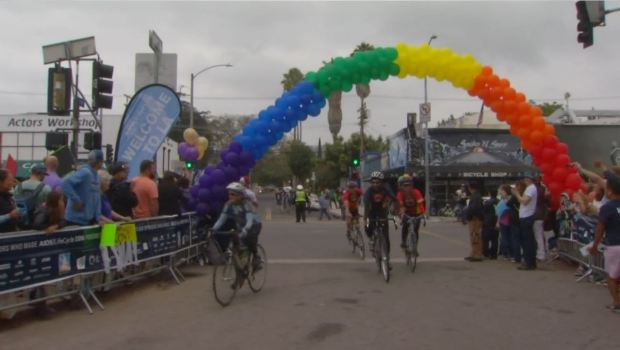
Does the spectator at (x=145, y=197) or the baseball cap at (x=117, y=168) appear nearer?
the baseball cap at (x=117, y=168)

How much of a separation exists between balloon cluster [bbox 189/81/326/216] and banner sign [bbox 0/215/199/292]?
8.44 ft

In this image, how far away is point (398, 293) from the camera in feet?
30.3

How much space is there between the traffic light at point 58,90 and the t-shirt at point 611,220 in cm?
1110

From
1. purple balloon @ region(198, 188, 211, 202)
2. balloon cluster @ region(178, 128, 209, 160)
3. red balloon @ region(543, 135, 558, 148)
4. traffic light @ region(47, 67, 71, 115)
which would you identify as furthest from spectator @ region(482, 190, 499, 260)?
traffic light @ region(47, 67, 71, 115)

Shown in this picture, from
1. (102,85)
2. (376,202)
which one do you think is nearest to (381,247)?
(376,202)

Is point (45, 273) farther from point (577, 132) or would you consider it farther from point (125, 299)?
point (577, 132)

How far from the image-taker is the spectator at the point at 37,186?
884 centimetres

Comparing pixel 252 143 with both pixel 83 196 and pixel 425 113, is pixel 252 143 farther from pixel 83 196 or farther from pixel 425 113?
pixel 425 113

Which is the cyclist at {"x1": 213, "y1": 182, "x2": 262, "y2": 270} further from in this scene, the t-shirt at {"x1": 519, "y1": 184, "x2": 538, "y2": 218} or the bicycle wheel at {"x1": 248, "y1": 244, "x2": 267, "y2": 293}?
the t-shirt at {"x1": 519, "y1": 184, "x2": 538, "y2": 218}

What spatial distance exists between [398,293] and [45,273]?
194 inches

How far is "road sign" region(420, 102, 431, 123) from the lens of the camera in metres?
32.8

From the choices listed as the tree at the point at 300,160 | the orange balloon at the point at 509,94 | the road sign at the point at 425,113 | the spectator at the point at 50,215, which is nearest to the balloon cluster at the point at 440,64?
the orange balloon at the point at 509,94

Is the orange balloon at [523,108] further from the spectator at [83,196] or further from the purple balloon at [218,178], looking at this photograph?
the spectator at [83,196]

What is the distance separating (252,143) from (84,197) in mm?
5504
